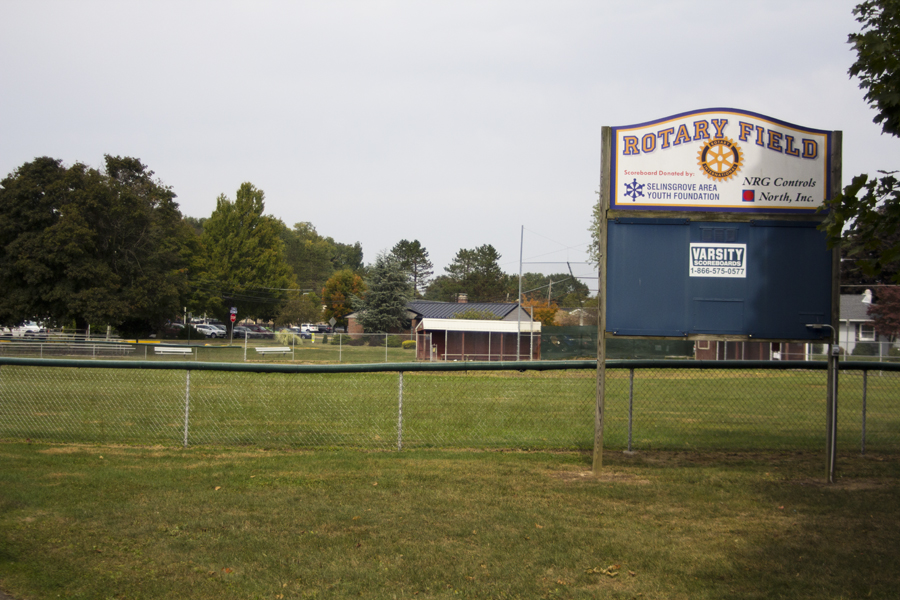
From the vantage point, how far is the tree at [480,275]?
9400cm

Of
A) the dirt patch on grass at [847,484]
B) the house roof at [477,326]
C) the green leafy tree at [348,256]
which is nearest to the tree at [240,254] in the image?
the house roof at [477,326]

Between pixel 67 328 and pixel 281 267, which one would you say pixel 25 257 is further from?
pixel 281 267

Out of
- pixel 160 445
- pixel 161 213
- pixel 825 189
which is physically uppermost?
pixel 161 213

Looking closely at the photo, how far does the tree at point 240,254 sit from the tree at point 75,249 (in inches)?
651

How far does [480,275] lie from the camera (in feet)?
323

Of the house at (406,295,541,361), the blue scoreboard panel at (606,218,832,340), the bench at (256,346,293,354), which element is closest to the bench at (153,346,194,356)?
the bench at (256,346,293,354)

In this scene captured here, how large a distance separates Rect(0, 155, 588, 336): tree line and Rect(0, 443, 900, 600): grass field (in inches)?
982

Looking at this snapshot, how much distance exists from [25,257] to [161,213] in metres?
13.2

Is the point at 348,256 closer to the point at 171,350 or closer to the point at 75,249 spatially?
the point at 75,249

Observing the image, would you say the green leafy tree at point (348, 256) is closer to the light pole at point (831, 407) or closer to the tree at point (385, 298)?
the tree at point (385, 298)

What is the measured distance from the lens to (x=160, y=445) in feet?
31.9

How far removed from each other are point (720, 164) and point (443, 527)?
5672mm

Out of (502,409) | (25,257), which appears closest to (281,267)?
(25,257)

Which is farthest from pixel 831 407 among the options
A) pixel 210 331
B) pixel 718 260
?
pixel 210 331
